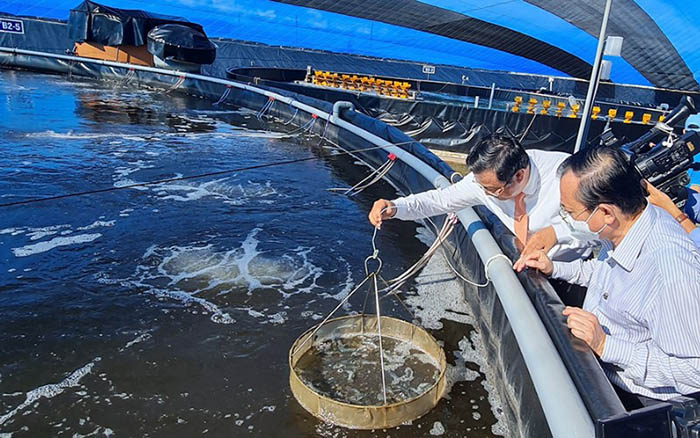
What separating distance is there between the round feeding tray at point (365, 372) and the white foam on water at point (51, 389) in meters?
1.11

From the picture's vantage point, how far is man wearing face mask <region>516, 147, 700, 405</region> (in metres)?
1.43

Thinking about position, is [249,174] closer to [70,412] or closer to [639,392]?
[70,412]

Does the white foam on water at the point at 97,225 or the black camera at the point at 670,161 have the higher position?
the black camera at the point at 670,161

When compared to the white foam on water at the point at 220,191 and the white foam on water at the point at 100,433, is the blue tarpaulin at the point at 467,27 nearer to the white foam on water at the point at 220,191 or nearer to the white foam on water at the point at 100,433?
the white foam on water at the point at 220,191

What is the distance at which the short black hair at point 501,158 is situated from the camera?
2.47 meters

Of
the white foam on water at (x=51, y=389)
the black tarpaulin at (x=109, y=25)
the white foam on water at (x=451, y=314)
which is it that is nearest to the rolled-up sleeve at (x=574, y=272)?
the white foam on water at (x=451, y=314)

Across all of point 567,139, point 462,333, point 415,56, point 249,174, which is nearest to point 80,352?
point 462,333

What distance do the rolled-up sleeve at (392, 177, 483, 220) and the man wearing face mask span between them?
125cm

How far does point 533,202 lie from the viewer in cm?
284

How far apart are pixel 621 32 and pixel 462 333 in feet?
71.5

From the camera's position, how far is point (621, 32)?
19797mm

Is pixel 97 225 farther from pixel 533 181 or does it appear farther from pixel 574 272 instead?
pixel 574 272

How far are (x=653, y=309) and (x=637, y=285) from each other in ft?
0.38

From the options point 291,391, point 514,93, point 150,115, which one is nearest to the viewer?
point 291,391
